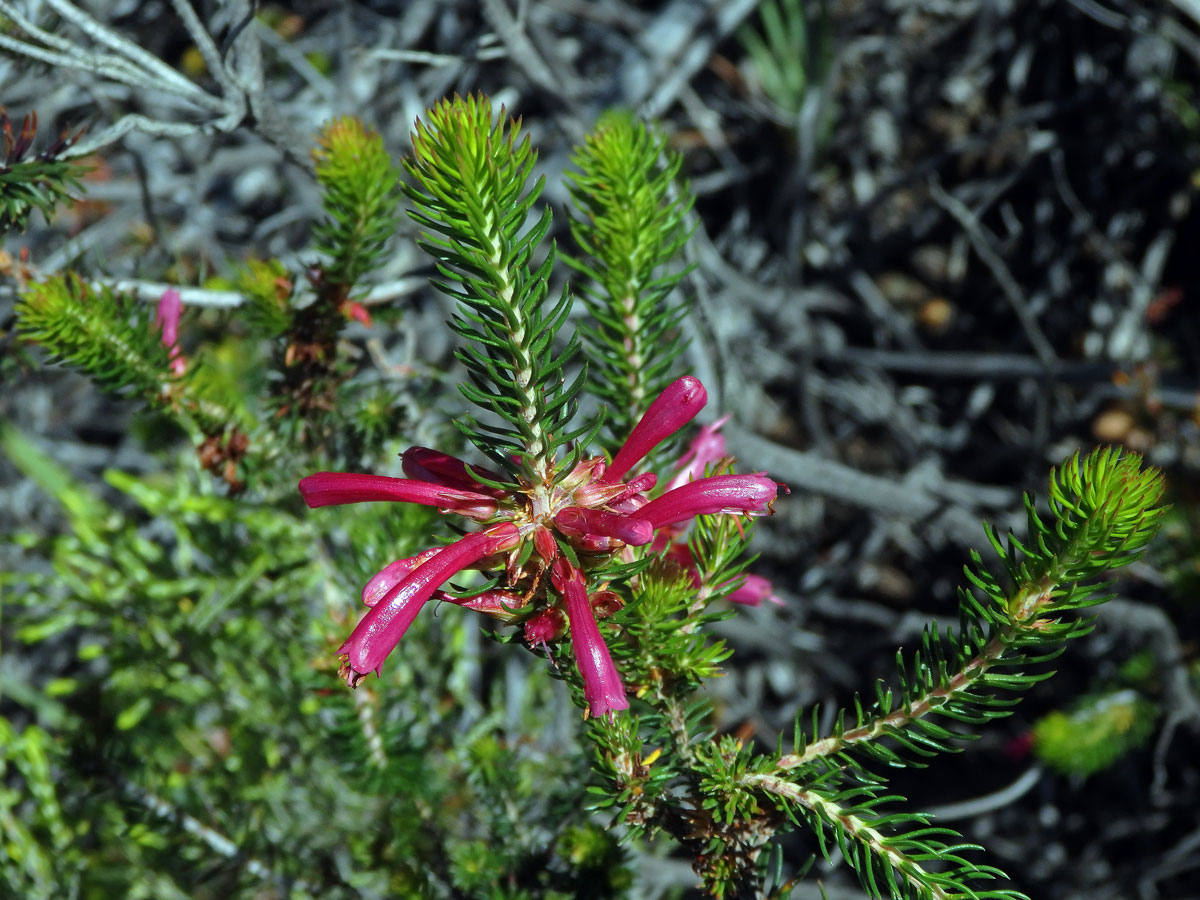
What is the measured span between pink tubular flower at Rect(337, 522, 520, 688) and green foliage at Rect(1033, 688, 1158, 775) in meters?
1.69

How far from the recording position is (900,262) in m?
2.95

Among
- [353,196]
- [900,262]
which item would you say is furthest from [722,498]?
[900,262]

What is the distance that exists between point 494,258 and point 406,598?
339 mm

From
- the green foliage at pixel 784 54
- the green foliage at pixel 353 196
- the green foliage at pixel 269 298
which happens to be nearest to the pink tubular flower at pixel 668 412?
the green foliage at pixel 353 196

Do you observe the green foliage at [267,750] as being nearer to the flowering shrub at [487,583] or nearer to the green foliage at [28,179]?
the flowering shrub at [487,583]

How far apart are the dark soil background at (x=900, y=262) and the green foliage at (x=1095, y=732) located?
98 millimetres

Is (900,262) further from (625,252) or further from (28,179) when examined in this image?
(28,179)

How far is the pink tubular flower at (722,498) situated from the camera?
0.86m

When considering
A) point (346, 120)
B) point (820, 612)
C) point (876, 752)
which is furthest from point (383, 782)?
point (820, 612)

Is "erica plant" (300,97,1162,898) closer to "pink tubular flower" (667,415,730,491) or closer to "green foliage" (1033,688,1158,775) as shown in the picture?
"pink tubular flower" (667,415,730,491)

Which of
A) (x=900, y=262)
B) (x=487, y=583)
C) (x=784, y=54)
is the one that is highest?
(x=784, y=54)

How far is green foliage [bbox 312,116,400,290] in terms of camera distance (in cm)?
123

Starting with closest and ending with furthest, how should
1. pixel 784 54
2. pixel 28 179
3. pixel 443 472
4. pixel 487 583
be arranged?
pixel 443 472
pixel 28 179
pixel 487 583
pixel 784 54

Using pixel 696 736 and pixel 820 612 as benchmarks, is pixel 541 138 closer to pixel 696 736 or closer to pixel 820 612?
pixel 820 612
